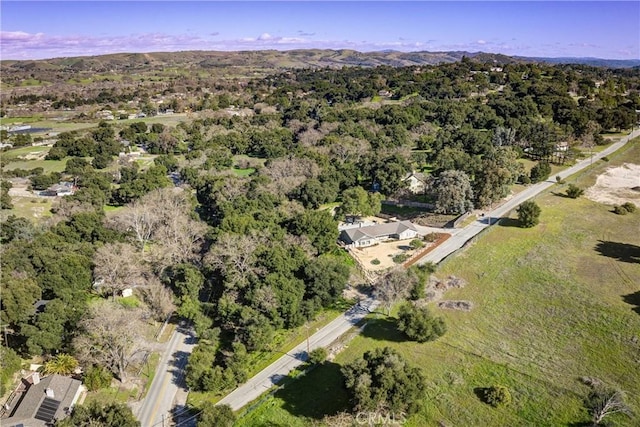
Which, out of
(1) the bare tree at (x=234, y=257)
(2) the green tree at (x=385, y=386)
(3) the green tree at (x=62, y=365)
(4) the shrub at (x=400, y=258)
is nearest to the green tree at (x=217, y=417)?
(2) the green tree at (x=385, y=386)

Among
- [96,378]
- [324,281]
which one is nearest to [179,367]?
[96,378]

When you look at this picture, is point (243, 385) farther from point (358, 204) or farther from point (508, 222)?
point (508, 222)

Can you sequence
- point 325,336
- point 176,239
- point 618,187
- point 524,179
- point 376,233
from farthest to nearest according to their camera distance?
point 524,179, point 618,187, point 376,233, point 176,239, point 325,336

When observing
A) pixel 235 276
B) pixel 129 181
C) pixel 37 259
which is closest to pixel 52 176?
pixel 129 181

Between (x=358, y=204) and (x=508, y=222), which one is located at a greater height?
(x=358, y=204)

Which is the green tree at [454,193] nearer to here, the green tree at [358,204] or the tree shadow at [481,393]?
the green tree at [358,204]

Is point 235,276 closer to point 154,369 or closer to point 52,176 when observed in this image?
point 154,369
